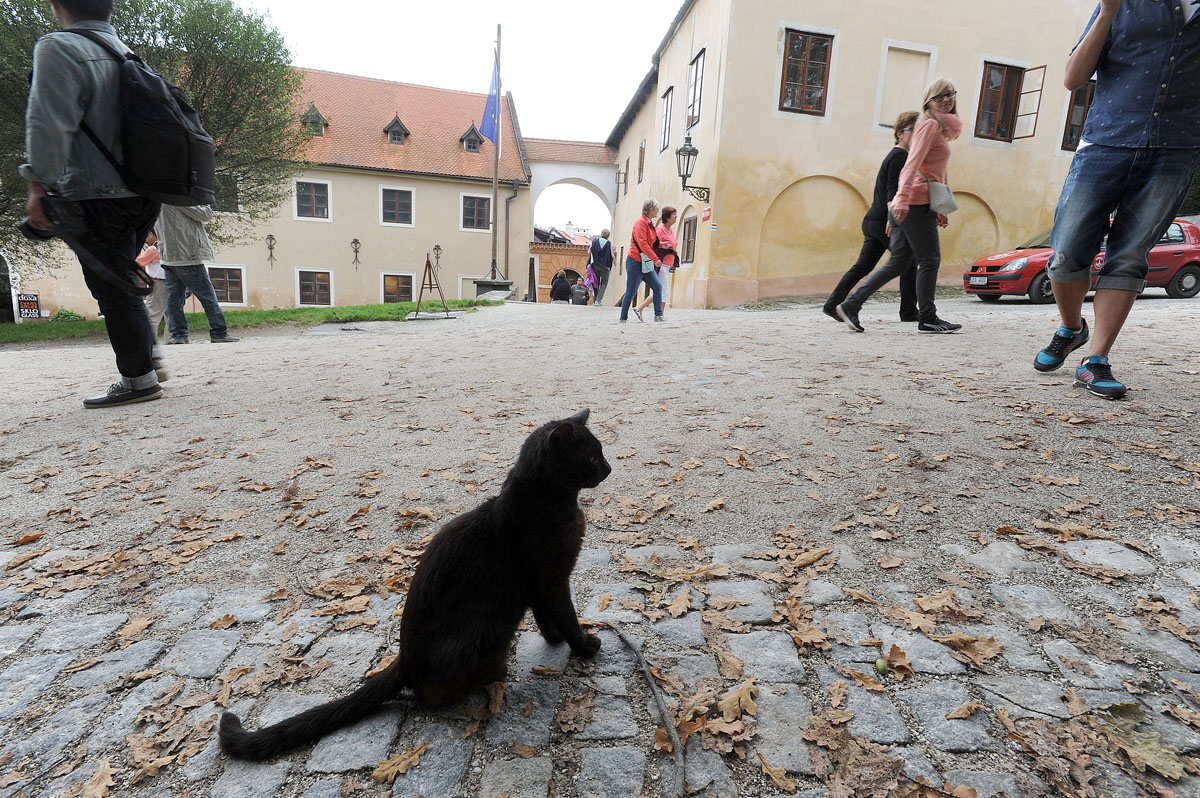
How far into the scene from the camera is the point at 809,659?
1.94 meters

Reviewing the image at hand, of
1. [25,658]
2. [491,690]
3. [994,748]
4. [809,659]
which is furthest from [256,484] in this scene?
[994,748]

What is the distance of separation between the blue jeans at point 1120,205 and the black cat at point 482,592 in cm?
372

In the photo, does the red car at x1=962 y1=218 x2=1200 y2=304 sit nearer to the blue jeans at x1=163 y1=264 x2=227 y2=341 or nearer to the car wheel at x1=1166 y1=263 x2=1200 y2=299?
the car wheel at x1=1166 y1=263 x2=1200 y2=299

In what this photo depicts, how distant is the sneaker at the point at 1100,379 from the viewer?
390cm

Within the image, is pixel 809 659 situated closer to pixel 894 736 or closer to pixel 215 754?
pixel 894 736

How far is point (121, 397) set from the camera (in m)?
4.53

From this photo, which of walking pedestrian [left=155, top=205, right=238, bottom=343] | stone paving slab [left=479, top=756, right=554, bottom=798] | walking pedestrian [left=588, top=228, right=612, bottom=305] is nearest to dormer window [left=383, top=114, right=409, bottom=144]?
walking pedestrian [left=588, top=228, right=612, bottom=305]

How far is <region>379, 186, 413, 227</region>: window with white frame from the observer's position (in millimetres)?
29438

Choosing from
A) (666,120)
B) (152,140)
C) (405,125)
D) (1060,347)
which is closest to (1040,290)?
(1060,347)

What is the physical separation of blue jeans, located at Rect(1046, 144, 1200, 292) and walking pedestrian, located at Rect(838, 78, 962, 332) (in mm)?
2349

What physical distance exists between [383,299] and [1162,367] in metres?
29.6

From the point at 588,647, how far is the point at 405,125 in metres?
33.5

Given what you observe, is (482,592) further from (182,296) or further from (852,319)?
(182,296)

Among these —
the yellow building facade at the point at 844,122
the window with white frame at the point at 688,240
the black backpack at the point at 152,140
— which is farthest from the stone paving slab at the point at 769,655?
the window with white frame at the point at 688,240
